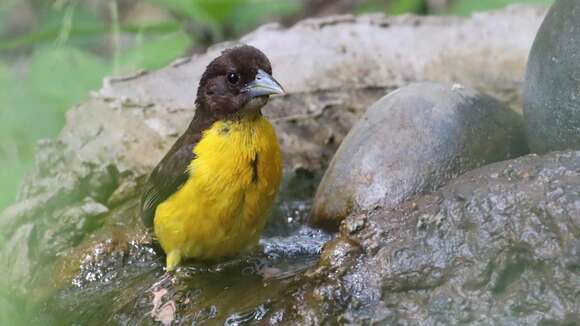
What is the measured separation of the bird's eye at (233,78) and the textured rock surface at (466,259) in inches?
49.8

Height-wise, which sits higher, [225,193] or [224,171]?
[224,171]

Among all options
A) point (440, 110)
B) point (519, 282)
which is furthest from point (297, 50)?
point (519, 282)

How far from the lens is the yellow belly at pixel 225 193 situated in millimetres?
5020

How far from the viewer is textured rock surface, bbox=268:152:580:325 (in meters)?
3.72

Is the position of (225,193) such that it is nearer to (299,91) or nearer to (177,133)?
(177,133)

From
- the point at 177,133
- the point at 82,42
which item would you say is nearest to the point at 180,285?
the point at 177,133

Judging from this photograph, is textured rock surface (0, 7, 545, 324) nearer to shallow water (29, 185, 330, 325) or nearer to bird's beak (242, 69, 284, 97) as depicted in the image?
shallow water (29, 185, 330, 325)

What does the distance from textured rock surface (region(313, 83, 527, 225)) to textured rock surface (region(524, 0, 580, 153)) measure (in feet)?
1.69

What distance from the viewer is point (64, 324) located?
15.9 feet

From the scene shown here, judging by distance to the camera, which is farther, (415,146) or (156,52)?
(156,52)

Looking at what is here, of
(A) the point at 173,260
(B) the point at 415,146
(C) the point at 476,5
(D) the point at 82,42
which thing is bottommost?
(A) the point at 173,260

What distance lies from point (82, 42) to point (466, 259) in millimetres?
5916

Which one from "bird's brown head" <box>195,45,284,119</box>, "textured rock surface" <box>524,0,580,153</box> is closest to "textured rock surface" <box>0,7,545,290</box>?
"bird's brown head" <box>195,45,284,119</box>

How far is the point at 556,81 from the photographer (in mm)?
4488
